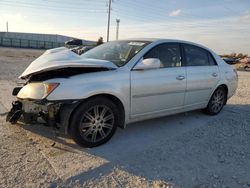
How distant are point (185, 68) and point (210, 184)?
256 centimetres

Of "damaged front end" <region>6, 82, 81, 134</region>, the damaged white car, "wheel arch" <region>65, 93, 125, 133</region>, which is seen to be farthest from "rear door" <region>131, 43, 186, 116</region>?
"damaged front end" <region>6, 82, 81, 134</region>

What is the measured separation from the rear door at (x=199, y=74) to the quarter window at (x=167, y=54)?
0.25m

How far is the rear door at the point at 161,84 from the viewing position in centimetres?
445

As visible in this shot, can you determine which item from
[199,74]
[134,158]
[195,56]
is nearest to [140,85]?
[134,158]

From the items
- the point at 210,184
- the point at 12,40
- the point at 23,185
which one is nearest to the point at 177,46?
the point at 210,184

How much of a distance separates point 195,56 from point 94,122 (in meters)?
2.75

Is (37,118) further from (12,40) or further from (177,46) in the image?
(12,40)

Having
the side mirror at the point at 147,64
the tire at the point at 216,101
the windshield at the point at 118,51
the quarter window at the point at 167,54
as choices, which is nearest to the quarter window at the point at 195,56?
the quarter window at the point at 167,54

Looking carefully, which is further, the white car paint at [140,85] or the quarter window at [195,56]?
the quarter window at [195,56]

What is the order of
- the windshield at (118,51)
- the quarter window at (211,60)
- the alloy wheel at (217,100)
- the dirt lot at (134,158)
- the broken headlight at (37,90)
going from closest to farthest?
the dirt lot at (134,158) → the broken headlight at (37,90) → the windshield at (118,51) → the quarter window at (211,60) → the alloy wheel at (217,100)

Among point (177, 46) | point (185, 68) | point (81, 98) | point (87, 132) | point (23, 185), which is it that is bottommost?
point (23, 185)

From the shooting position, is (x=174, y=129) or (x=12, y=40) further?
(x=12, y=40)

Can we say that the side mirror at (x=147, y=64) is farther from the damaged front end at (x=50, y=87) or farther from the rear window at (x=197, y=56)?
the rear window at (x=197, y=56)

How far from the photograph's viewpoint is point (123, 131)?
487 centimetres
